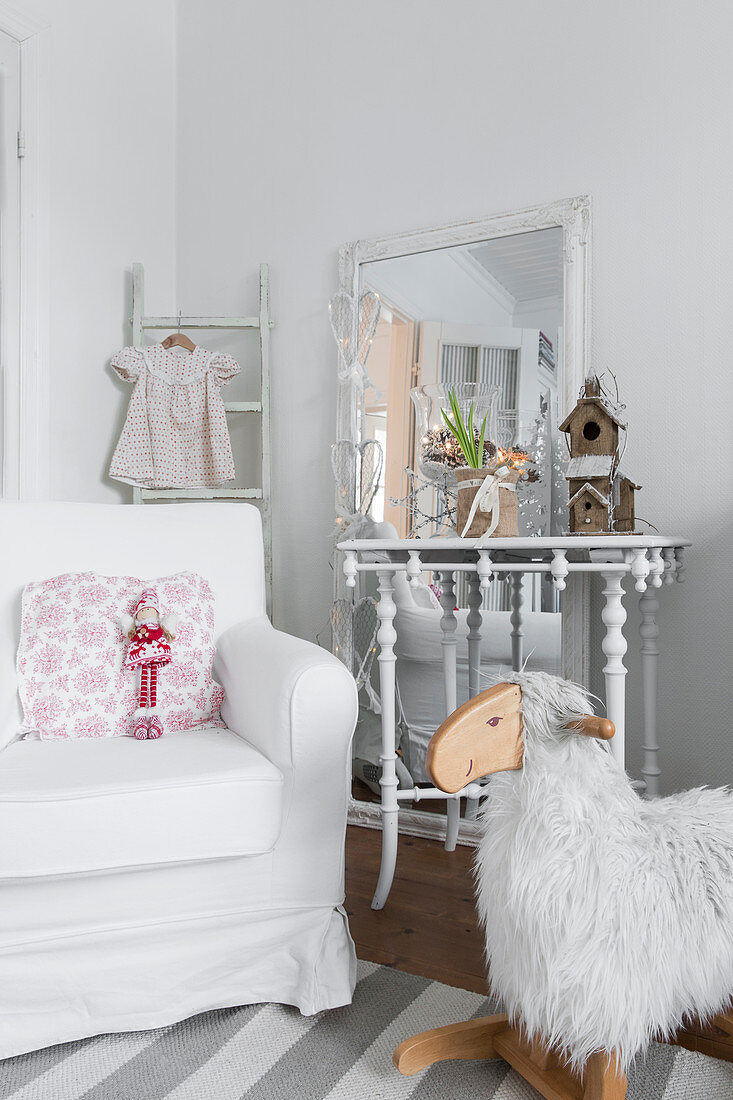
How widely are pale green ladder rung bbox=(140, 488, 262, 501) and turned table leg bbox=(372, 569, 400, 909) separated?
0.84 meters

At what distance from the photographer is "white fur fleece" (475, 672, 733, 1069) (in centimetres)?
94

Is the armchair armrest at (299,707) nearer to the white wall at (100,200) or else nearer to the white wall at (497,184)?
the white wall at (497,184)

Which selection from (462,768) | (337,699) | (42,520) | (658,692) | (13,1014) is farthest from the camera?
(658,692)

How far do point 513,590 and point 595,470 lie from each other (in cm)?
44

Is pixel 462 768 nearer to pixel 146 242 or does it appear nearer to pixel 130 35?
pixel 146 242

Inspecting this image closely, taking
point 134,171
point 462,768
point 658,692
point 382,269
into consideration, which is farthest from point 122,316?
point 462,768

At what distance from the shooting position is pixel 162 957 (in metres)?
1.24

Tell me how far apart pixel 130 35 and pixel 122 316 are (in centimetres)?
91

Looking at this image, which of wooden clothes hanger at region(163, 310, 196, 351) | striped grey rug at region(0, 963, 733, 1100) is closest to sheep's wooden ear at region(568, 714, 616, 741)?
striped grey rug at region(0, 963, 733, 1100)

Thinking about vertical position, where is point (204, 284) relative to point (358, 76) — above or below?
below

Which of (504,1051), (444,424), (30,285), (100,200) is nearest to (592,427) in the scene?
(444,424)

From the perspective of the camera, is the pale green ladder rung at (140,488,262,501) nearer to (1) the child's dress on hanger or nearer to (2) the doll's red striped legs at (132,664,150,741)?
(1) the child's dress on hanger

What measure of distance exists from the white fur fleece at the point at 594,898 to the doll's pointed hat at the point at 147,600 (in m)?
0.81

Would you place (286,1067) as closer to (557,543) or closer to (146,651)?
(146,651)
